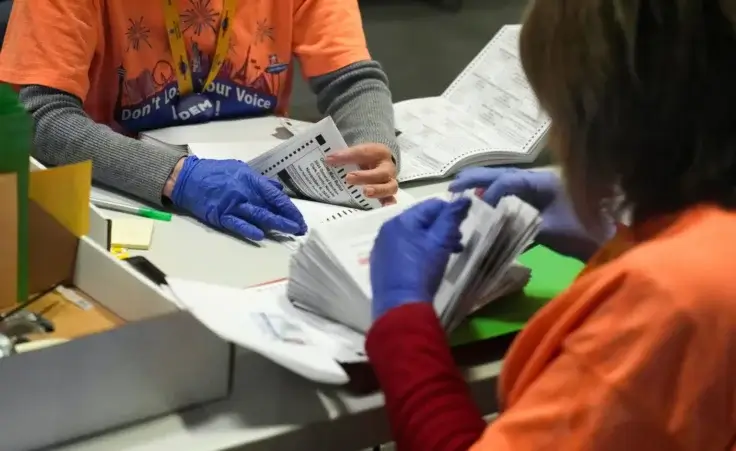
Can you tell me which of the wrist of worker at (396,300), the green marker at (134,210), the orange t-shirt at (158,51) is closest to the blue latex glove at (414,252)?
the wrist of worker at (396,300)

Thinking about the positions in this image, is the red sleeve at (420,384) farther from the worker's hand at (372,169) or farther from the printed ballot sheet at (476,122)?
the printed ballot sheet at (476,122)

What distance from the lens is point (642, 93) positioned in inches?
25.0

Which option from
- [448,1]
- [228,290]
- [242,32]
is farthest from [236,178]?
[448,1]

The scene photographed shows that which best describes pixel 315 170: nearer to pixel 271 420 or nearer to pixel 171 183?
pixel 171 183

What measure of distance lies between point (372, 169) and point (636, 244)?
2.01 feet

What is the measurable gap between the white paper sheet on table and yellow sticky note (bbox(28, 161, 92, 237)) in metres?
0.12

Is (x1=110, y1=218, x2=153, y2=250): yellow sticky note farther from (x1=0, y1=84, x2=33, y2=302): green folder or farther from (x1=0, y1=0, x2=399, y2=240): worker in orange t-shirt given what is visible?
(x1=0, y1=84, x2=33, y2=302): green folder

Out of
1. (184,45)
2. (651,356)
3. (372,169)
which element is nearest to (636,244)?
(651,356)

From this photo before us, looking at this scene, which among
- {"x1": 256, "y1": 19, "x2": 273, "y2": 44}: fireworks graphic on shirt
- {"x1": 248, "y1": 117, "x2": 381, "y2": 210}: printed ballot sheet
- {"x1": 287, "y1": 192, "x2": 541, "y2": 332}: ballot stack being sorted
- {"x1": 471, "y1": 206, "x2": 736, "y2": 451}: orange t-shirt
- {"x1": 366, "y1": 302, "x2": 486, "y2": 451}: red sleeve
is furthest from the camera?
{"x1": 256, "y1": 19, "x2": 273, "y2": 44}: fireworks graphic on shirt

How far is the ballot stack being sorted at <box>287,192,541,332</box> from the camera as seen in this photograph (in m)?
0.85

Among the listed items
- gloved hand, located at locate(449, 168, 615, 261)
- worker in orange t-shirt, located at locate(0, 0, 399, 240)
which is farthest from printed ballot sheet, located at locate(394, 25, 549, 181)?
gloved hand, located at locate(449, 168, 615, 261)

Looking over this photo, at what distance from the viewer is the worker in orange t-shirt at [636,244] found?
604 millimetres

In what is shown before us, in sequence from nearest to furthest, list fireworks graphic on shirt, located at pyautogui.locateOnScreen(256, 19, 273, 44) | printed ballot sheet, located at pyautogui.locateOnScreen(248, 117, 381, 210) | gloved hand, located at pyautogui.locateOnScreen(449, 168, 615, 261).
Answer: gloved hand, located at pyautogui.locateOnScreen(449, 168, 615, 261)
printed ballot sheet, located at pyautogui.locateOnScreen(248, 117, 381, 210)
fireworks graphic on shirt, located at pyautogui.locateOnScreen(256, 19, 273, 44)

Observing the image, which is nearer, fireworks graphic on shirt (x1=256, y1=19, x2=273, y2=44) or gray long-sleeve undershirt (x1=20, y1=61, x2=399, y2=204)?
gray long-sleeve undershirt (x1=20, y1=61, x2=399, y2=204)
